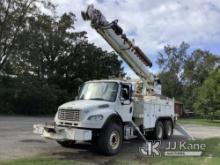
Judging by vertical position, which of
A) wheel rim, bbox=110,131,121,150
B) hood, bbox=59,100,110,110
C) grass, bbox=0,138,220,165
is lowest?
grass, bbox=0,138,220,165

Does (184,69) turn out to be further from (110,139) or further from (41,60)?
(110,139)

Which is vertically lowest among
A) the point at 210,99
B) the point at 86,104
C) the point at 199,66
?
the point at 86,104

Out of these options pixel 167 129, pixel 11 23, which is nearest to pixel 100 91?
pixel 167 129

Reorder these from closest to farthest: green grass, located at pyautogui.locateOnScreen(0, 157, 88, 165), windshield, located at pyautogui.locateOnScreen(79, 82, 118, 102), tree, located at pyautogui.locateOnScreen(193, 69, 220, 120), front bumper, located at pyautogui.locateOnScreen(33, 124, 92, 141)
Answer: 1. green grass, located at pyautogui.locateOnScreen(0, 157, 88, 165)
2. front bumper, located at pyautogui.locateOnScreen(33, 124, 92, 141)
3. windshield, located at pyautogui.locateOnScreen(79, 82, 118, 102)
4. tree, located at pyautogui.locateOnScreen(193, 69, 220, 120)

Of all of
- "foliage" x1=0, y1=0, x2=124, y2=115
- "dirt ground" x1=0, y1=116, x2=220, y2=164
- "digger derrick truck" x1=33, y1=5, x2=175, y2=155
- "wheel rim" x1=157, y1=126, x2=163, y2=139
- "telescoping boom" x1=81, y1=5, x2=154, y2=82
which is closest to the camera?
"dirt ground" x1=0, y1=116, x2=220, y2=164

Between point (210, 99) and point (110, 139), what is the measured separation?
41101mm

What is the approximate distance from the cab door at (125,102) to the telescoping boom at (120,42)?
2.12 meters

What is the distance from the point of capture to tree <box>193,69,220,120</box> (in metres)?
52.3

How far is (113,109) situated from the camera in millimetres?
14234

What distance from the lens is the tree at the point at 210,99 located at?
172 feet

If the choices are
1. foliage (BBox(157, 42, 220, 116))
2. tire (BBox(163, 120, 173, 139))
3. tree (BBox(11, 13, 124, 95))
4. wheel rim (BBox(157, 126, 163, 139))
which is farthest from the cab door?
foliage (BBox(157, 42, 220, 116))

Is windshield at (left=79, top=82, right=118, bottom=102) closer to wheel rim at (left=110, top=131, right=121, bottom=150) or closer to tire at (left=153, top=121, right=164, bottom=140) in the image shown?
wheel rim at (left=110, top=131, right=121, bottom=150)

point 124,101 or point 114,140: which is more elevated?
point 124,101

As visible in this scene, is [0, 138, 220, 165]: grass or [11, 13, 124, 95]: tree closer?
[0, 138, 220, 165]: grass
